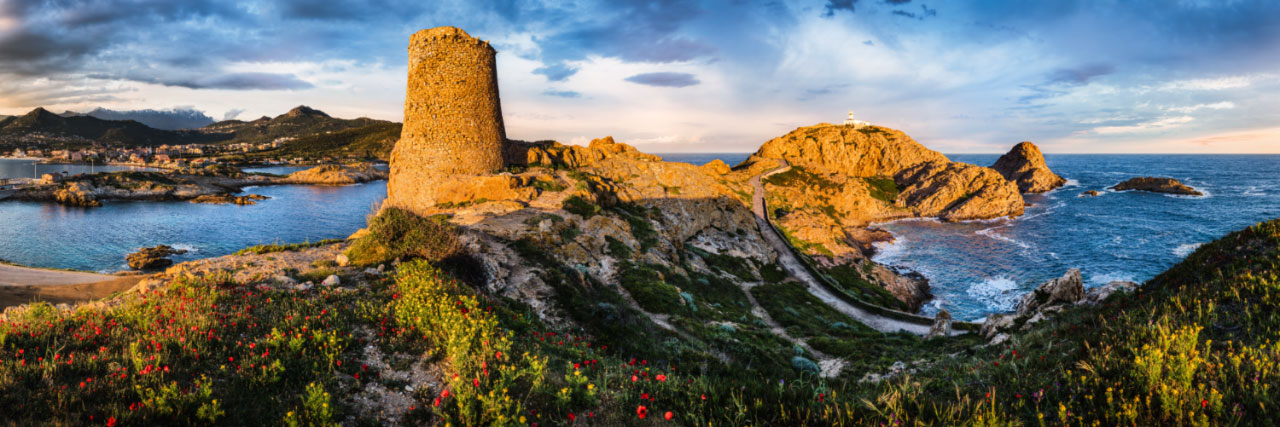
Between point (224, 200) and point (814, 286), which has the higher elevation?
point (224, 200)

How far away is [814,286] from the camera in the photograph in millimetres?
38844

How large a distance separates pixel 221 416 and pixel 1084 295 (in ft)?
79.0

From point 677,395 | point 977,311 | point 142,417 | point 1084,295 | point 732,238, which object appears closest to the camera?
point 142,417

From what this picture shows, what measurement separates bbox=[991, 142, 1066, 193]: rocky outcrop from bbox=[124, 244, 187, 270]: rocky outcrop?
490 ft

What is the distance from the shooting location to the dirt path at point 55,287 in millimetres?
16125

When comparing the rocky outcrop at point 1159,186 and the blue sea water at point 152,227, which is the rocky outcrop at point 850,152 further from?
the blue sea water at point 152,227

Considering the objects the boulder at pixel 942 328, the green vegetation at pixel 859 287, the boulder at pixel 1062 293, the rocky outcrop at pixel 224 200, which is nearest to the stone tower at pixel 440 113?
the boulder at pixel 942 328

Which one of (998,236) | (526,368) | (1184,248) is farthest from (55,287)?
(1184,248)

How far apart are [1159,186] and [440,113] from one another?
14565 centimetres

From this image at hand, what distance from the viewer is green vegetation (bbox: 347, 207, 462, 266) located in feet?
44.7

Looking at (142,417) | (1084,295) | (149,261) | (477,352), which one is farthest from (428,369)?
(149,261)

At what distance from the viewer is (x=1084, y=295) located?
16797mm

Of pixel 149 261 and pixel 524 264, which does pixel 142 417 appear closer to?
pixel 524 264

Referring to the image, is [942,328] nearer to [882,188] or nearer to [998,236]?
[998,236]
